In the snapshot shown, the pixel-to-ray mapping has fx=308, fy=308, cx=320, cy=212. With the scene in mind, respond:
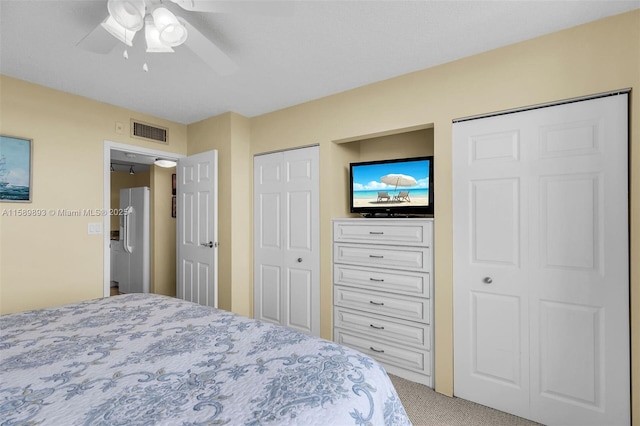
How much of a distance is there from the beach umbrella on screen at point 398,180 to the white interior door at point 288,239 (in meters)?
0.69

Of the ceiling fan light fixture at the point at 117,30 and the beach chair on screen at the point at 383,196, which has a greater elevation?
the ceiling fan light fixture at the point at 117,30

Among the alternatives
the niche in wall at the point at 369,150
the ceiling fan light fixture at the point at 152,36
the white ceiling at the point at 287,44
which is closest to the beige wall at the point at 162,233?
the white ceiling at the point at 287,44

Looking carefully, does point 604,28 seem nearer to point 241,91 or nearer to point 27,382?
point 241,91

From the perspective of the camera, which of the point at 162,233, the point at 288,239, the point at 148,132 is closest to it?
the point at 288,239

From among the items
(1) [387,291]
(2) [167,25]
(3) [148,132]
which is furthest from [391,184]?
(3) [148,132]

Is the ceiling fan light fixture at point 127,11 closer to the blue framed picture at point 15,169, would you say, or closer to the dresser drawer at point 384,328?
the blue framed picture at point 15,169

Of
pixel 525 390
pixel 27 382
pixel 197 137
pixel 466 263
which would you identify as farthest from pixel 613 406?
pixel 197 137

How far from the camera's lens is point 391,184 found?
272cm

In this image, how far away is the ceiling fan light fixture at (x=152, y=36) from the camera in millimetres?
1518

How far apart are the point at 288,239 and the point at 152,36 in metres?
2.11

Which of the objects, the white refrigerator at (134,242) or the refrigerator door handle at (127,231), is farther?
the refrigerator door handle at (127,231)

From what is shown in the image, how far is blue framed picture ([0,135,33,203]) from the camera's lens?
243 cm

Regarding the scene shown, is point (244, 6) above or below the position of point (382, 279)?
above

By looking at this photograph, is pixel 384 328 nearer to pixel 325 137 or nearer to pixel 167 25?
pixel 325 137
